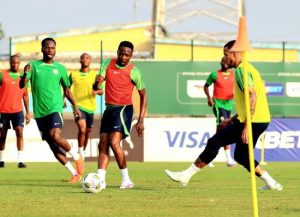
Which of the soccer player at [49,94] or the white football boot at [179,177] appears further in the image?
the soccer player at [49,94]

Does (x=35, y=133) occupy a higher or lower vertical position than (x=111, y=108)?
lower

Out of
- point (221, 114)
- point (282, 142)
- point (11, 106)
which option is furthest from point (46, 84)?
point (282, 142)

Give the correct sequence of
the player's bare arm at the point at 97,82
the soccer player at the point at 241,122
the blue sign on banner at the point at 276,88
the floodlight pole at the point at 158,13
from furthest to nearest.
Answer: the floodlight pole at the point at 158,13 → the blue sign on banner at the point at 276,88 → the player's bare arm at the point at 97,82 → the soccer player at the point at 241,122

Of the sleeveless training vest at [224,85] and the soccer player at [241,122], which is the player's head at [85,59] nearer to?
A: the sleeveless training vest at [224,85]

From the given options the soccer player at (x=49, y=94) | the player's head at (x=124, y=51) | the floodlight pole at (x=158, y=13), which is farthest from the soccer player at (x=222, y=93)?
the floodlight pole at (x=158, y=13)

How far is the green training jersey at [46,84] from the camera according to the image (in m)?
17.8

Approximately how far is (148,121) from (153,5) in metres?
38.8

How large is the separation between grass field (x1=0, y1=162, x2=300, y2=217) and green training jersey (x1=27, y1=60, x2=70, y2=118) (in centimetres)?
132

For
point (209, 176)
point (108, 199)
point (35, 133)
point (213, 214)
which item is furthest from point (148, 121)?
point (213, 214)

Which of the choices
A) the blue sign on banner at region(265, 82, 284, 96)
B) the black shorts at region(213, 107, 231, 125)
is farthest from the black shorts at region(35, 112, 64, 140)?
the blue sign on banner at region(265, 82, 284, 96)

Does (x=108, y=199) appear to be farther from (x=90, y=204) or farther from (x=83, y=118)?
(x=83, y=118)

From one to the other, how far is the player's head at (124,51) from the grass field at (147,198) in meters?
2.04

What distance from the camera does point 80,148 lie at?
955 inches

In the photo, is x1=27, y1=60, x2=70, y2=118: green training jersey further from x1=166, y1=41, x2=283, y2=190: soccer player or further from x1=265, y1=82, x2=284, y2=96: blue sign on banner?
x1=265, y1=82, x2=284, y2=96: blue sign on banner
